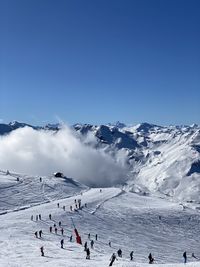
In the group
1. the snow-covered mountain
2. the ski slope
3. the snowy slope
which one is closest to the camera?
the ski slope

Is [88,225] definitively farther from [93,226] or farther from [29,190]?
[29,190]

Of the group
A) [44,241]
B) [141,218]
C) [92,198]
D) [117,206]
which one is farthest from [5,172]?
[44,241]

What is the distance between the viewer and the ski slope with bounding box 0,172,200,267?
201ft

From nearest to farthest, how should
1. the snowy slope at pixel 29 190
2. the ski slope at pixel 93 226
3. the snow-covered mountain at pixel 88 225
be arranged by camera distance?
the ski slope at pixel 93 226, the snow-covered mountain at pixel 88 225, the snowy slope at pixel 29 190

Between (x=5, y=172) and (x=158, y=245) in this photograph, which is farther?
(x=5, y=172)

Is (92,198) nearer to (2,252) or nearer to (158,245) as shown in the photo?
(158,245)

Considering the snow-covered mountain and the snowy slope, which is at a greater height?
the snowy slope

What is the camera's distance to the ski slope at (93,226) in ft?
201

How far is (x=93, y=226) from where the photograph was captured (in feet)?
306

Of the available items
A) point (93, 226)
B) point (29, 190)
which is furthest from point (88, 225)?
point (29, 190)

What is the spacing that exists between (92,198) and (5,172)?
41596 millimetres

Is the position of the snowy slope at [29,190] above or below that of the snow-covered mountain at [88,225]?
above

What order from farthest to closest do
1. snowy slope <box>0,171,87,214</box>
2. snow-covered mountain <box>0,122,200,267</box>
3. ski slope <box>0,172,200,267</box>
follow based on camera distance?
snowy slope <box>0,171,87,214</box>
snow-covered mountain <box>0,122,200,267</box>
ski slope <box>0,172,200,267</box>

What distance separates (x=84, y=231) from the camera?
87312mm
